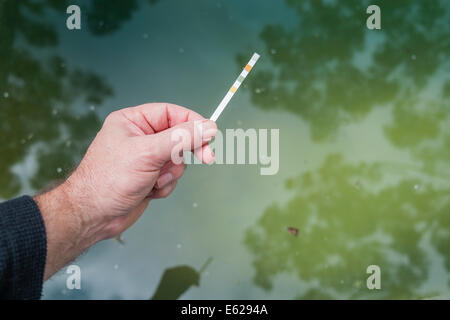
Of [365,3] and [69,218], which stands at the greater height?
[365,3]

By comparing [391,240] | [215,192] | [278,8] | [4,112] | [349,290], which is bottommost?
[349,290]

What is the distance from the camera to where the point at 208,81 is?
1407 mm

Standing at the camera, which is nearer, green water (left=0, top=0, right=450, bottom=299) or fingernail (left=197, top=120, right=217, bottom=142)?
fingernail (left=197, top=120, right=217, bottom=142)

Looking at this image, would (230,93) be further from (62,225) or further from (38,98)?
(38,98)

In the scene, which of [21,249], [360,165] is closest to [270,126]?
[360,165]

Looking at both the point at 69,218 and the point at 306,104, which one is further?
the point at 306,104

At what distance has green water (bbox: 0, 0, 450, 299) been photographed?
4.57ft

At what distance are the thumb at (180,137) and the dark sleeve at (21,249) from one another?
24 cm

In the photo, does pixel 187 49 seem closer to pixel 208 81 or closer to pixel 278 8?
pixel 208 81

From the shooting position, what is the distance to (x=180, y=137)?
2.35 ft

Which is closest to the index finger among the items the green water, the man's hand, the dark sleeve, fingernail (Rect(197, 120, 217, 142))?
the man's hand

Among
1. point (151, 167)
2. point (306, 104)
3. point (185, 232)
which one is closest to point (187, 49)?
point (306, 104)

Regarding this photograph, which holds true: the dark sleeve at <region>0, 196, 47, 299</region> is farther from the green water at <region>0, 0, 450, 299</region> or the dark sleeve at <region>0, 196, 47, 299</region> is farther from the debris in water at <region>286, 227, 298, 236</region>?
the debris in water at <region>286, 227, 298, 236</region>

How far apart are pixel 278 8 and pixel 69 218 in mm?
1069
